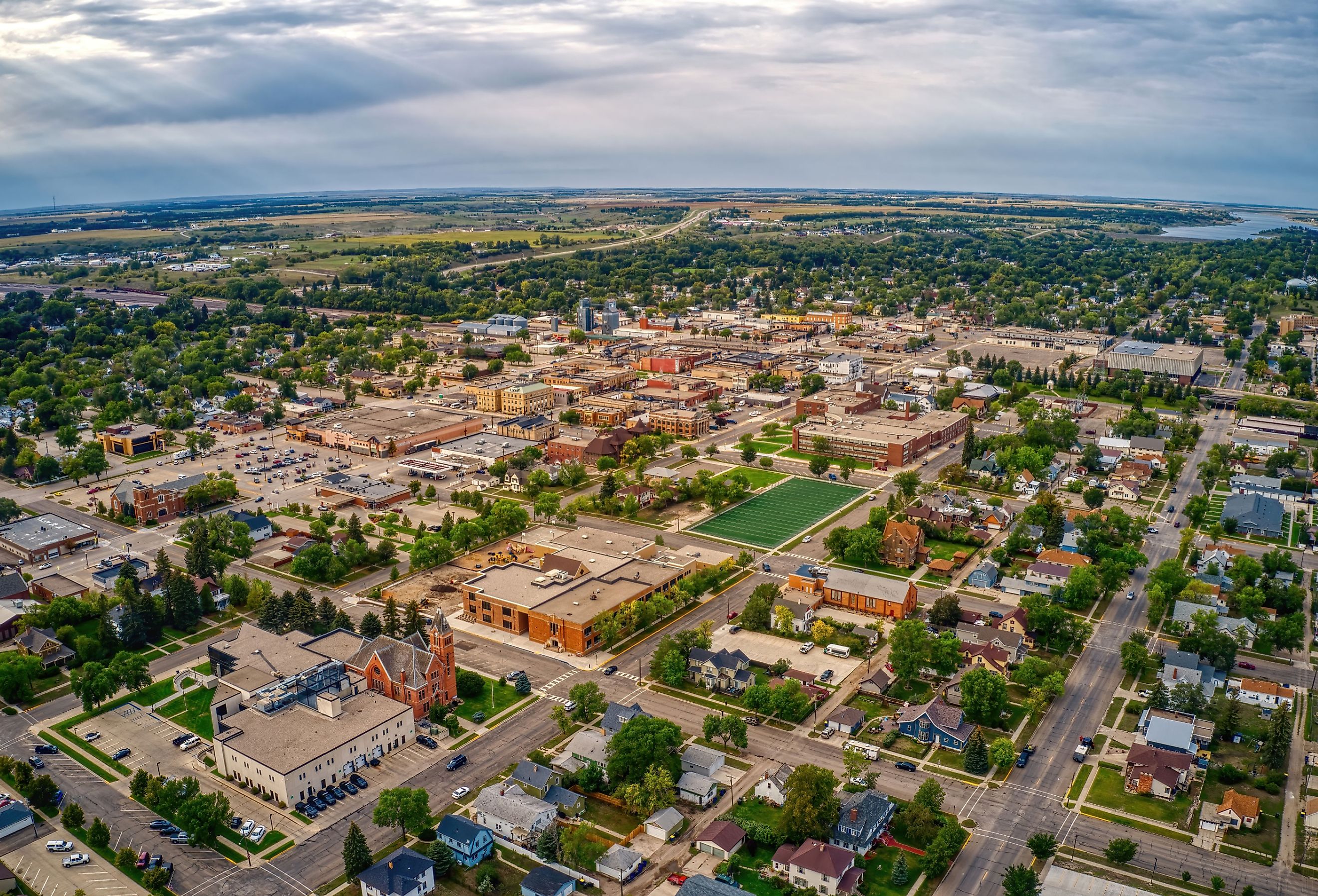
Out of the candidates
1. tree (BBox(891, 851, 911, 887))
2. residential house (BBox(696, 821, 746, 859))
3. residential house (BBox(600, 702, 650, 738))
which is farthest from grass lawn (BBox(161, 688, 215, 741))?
tree (BBox(891, 851, 911, 887))

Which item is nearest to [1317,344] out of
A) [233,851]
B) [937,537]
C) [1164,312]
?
[1164,312]

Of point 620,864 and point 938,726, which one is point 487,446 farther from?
point 620,864

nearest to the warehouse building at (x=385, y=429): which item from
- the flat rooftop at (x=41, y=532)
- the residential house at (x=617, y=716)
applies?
the flat rooftop at (x=41, y=532)

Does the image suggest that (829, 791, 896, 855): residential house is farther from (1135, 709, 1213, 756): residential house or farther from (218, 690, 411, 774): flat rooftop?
(218, 690, 411, 774): flat rooftop

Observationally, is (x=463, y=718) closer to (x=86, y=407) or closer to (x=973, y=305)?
(x=86, y=407)

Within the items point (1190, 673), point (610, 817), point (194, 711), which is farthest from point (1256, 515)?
point (194, 711)

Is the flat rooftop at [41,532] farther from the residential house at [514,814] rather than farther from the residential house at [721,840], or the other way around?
the residential house at [721,840]
